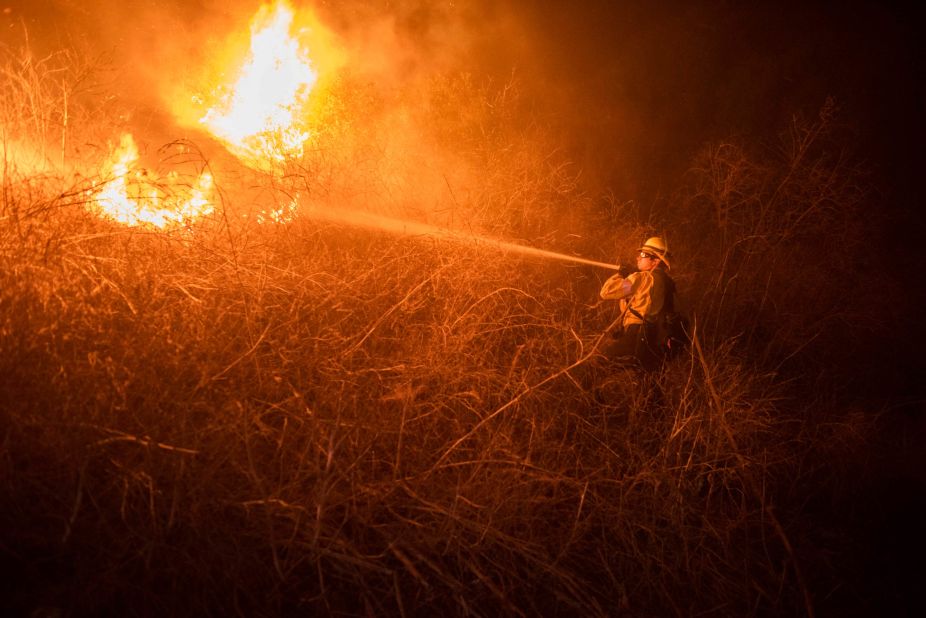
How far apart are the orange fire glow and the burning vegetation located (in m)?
0.35

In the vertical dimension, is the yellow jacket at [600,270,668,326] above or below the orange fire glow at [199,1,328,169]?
below

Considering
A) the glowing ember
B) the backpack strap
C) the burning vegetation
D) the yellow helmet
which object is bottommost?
the burning vegetation

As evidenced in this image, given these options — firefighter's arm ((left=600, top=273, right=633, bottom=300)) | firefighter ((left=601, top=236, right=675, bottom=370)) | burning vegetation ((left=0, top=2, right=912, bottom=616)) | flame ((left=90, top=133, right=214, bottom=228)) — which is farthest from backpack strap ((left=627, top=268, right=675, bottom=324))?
flame ((left=90, top=133, right=214, bottom=228))

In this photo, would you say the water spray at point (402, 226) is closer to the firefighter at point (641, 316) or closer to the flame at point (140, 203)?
the firefighter at point (641, 316)

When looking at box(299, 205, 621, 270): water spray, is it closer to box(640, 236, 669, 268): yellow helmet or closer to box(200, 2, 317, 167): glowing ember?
box(640, 236, 669, 268): yellow helmet

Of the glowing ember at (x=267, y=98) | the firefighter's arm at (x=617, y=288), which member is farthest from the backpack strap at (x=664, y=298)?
the glowing ember at (x=267, y=98)

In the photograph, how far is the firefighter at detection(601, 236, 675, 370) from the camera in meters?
5.28

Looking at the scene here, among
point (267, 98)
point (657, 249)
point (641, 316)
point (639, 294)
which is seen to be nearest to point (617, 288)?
point (639, 294)

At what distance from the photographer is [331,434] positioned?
114 inches

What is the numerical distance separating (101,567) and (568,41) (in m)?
12.1

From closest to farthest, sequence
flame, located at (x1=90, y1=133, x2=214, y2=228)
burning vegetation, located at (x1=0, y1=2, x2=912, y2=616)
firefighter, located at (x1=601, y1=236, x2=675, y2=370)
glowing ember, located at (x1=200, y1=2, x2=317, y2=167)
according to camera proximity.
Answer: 1. burning vegetation, located at (x1=0, y1=2, x2=912, y2=616)
2. flame, located at (x1=90, y1=133, x2=214, y2=228)
3. firefighter, located at (x1=601, y1=236, x2=675, y2=370)
4. glowing ember, located at (x1=200, y1=2, x2=317, y2=167)

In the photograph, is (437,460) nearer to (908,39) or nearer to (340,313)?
(340,313)

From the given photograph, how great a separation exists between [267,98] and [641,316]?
18.6 feet

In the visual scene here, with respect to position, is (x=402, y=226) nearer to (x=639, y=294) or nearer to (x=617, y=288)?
Answer: (x=617, y=288)
